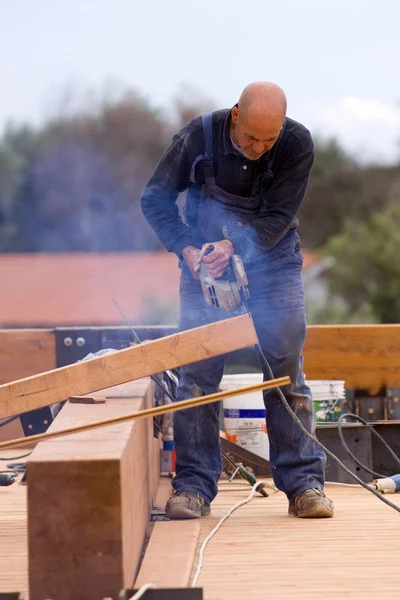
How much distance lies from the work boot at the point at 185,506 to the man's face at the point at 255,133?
1.27 metres

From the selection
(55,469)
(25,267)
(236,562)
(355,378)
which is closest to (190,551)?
(236,562)

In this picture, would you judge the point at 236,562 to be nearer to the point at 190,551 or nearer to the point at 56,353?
the point at 190,551

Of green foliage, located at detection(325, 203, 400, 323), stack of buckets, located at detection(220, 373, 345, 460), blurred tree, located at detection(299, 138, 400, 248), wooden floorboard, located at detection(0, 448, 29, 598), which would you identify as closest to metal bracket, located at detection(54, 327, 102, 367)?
stack of buckets, located at detection(220, 373, 345, 460)

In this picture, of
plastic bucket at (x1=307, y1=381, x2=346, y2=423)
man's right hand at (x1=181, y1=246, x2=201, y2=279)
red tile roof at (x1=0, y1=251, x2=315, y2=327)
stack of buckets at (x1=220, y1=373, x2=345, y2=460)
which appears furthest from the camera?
red tile roof at (x1=0, y1=251, x2=315, y2=327)

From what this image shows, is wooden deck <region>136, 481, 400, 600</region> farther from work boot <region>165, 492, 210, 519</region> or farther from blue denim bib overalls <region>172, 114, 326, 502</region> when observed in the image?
blue denim bib overalls <region>172, 114, 326, 502</region>

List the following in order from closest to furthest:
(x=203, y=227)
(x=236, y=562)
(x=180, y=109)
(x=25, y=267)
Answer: (x=236, y=562), (x=203, y=227), (x=25, y=267), (x=180, y=109)

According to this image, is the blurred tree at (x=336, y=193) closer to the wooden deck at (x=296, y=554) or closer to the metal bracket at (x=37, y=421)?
the metal bracket at (x=37, y=421)

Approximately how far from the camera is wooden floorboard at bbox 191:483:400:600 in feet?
8.02

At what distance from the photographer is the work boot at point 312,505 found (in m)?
3.38

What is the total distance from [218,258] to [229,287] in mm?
107

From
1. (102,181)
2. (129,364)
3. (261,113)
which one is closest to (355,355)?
(261,113)

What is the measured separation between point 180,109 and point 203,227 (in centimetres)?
3180

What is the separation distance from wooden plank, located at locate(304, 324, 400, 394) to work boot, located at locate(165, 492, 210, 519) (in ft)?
5.55

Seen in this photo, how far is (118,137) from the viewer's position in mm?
36938
